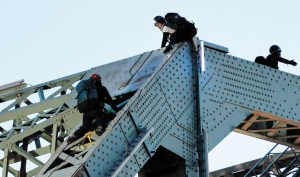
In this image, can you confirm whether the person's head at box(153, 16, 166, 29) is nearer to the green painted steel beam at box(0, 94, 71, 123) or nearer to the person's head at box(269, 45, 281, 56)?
the green painted steel beam at box(0, 94, 71, 123)

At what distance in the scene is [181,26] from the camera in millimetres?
19109

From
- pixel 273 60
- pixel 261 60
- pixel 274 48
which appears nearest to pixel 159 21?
pixel 261 60

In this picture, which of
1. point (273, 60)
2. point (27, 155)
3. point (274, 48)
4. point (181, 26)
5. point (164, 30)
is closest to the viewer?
point (181, 26)

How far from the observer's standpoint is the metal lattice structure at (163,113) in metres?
16.8

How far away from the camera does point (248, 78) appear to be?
19469 mm

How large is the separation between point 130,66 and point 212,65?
1967 millimetres

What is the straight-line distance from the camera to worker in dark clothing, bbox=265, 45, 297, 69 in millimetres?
21297

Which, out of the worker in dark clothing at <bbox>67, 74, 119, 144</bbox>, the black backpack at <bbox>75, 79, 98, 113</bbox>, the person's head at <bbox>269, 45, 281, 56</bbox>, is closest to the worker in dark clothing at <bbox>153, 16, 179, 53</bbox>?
the worker in dark clothing at <bbox>67, 74, 119, 144</bbox>

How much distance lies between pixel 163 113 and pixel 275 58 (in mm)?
4729

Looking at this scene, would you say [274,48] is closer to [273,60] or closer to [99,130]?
[273,60]

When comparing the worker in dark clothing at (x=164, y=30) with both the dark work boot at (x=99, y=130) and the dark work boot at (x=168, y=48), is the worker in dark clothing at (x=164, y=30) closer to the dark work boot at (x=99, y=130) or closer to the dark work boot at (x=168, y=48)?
the dark work boot at (x=168, y=48)

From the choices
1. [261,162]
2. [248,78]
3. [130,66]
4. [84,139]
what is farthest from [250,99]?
[261,162]

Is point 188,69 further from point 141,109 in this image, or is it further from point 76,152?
point 76,152

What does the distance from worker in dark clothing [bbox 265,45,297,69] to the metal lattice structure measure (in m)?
1.08
